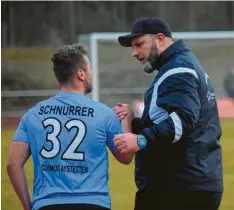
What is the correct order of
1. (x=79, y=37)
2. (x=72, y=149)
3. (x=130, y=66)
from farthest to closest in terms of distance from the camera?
1. (x=79, y=37)
2. (x=130, y=66)
3. (x=72, y=149)

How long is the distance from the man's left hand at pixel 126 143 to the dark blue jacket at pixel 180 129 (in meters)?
0.09

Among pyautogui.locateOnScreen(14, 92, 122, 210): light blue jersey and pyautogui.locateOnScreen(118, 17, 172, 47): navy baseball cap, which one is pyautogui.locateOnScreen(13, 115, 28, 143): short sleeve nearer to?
pyautogui.locateOnScreen(14, 92, 122, 210): light blue jersey

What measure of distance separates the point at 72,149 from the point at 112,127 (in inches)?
8.2

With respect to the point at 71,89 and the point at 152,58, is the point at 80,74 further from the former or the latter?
the point at 152,58

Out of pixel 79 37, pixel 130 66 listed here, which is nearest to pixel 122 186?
pixel 130 66

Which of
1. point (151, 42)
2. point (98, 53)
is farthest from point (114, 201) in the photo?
point (98, 53)

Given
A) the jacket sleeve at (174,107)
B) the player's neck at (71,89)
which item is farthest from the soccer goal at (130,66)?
the player's neck at (71,89)

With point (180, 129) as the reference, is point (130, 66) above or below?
below

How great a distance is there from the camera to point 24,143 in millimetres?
3736

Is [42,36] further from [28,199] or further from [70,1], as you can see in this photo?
[28,199]

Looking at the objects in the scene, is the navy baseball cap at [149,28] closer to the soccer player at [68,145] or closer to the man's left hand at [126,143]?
the soccer player at [68,145]

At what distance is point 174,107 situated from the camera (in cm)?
376

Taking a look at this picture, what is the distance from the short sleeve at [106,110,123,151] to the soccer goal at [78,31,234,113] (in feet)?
45.9

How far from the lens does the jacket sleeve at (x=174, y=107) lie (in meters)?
3.74
